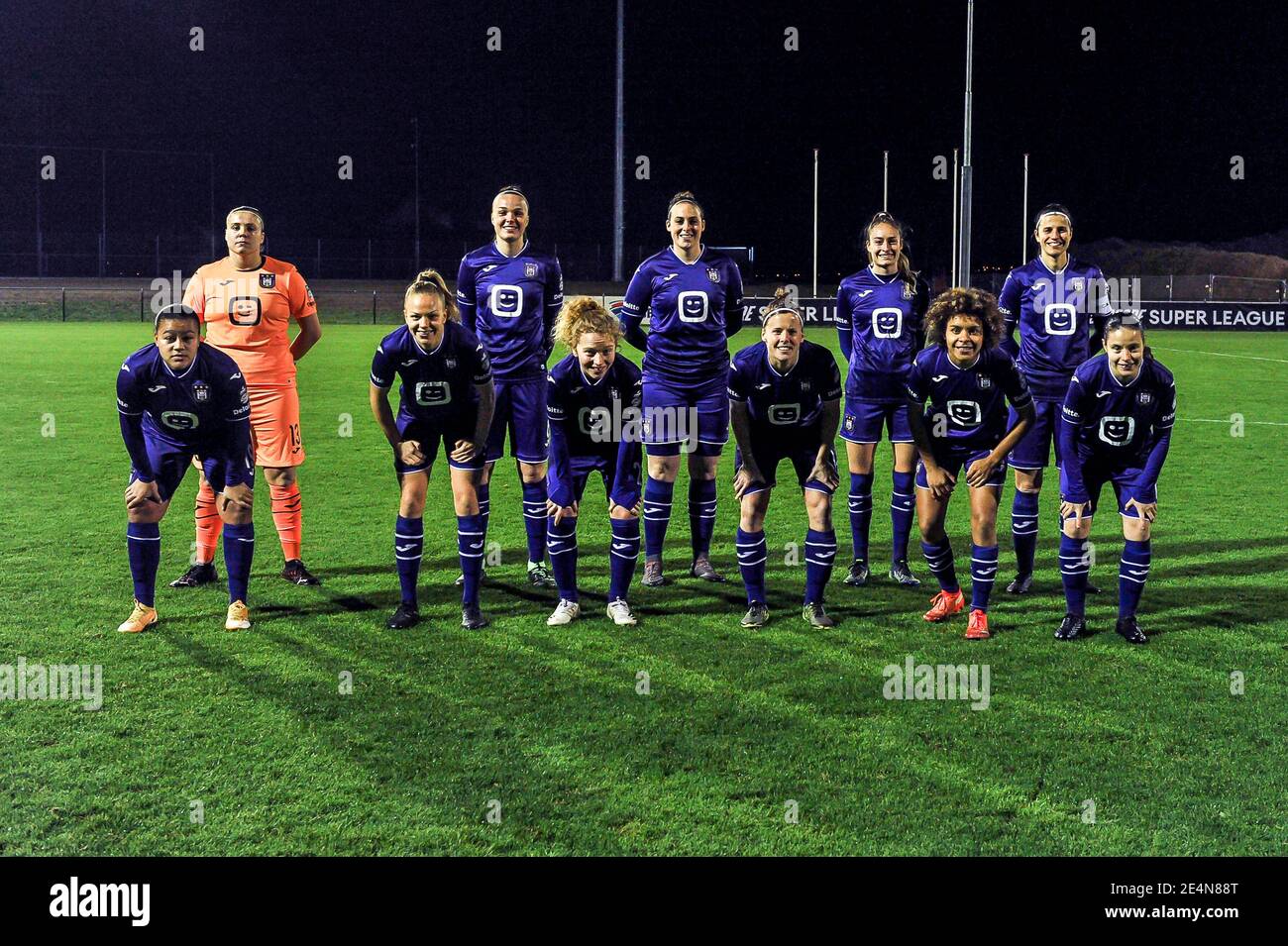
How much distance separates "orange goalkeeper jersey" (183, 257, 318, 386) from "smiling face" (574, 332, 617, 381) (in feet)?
5.78

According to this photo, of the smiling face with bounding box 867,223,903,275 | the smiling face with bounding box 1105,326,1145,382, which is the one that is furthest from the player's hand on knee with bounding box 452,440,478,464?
the smiling face with bounding box 1105,326,1145,382

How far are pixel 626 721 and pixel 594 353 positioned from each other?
2.26 metres

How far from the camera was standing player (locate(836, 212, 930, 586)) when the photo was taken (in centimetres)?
749

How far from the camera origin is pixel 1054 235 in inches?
277

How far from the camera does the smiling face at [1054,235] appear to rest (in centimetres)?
703

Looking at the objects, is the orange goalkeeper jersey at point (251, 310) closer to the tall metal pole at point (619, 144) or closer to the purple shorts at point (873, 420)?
the purple shorts at point (873, 420)

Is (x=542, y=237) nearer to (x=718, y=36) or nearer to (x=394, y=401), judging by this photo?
(x=718, y=36)

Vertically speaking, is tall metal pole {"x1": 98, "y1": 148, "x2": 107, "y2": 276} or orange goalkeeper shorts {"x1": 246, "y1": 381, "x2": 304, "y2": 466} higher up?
tall metal pole {"x1": 98, "y1": 148, "x2": 107, "y2": 276}

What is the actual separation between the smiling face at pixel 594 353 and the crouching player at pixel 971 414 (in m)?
1.63

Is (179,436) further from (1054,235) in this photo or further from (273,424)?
(1054,235)

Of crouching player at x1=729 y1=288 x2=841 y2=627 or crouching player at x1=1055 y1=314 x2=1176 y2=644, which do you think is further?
crouching player at x1=729 y1=288 x2=841 y2=627

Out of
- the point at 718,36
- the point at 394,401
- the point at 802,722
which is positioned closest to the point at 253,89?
the point at 718,36

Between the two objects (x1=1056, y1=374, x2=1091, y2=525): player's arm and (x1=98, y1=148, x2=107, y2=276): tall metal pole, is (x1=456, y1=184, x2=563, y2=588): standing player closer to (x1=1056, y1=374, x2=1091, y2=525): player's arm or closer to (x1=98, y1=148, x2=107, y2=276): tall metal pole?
(x1=1056, y1=374, x2=1091, y2=525): player's arm

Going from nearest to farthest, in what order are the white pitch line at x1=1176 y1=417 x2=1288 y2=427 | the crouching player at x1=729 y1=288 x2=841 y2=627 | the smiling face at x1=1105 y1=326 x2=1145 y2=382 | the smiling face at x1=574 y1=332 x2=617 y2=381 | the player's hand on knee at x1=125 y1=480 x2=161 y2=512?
1. the smiling face at x1=1105 y1=326 x2=1145 y2=382
2. the player's hand on knee at x1=125 y1=480 x2=161 y2=512
3. the crouching player at x1=729 y1=288 x2=841 y2=627
4. the smiling face at x1=574 y1=332 x2=617 y2=381
5. the white pitch line at x1=1176 y1=417 x2=1288 y2=427
